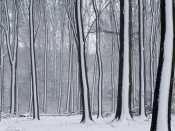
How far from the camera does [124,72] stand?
12961 mm

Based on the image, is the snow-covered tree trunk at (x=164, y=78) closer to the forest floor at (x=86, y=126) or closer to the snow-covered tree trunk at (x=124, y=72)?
the forest floor at (x=86, y=126)

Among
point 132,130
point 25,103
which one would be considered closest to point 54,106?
point 25,103

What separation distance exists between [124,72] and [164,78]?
559cm

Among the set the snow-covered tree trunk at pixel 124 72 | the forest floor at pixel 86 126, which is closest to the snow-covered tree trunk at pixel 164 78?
the forest floor at pixel 86 126

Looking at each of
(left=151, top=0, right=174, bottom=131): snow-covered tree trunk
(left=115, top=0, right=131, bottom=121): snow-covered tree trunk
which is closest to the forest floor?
(left=115, top=0, right=131, bottom=121): snow-covered tree trunk

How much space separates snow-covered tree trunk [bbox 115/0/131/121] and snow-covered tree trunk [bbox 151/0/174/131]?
534 centimetres

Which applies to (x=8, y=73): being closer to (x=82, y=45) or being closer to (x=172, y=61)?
(x=82, y=45)

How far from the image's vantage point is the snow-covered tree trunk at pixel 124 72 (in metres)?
12.7

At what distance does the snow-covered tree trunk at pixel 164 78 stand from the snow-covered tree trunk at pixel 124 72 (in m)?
5.34

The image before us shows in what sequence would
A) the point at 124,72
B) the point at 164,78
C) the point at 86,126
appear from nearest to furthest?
the point at 164,78, the point at 86,126, the point at 124,72

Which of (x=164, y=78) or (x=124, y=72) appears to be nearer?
(x=164, y=78)

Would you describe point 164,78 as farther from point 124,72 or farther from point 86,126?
point 124,72

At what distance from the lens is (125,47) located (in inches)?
513

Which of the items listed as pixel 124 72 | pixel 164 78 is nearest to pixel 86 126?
pixel 124 72
